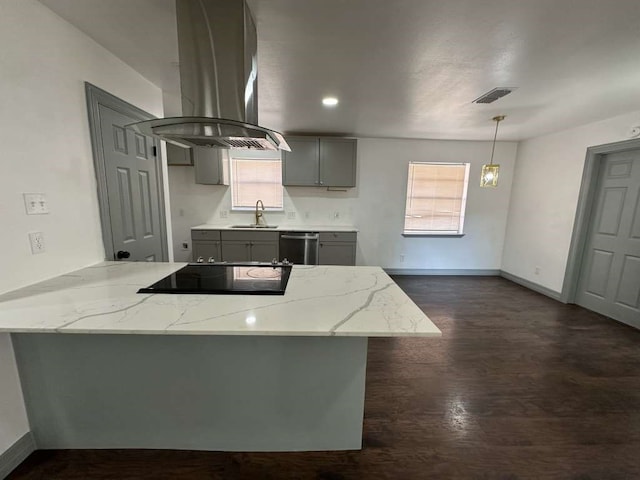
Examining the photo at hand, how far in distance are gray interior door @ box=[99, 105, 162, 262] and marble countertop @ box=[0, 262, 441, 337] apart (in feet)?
2.01

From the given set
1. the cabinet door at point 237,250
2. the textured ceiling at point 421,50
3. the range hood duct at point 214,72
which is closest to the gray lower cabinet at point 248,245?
the cabinet door at point 237,250

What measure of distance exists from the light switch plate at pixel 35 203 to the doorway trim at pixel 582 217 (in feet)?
17.4

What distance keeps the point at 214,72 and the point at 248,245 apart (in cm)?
280

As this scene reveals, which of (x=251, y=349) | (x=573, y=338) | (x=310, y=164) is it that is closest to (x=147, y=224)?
(x=251, y=349)

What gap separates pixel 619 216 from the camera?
3152 mm

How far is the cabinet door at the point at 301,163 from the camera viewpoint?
414 centimetres

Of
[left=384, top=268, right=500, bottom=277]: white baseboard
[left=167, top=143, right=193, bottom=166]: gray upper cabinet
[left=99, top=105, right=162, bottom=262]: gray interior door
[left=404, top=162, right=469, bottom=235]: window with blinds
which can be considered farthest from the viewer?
[left=384, top=268, right=500, bottom=277]: white baseboard

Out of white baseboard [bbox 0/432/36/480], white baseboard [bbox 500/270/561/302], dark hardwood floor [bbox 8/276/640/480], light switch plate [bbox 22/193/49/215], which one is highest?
light switch plate [bbox 22/193/49/215]

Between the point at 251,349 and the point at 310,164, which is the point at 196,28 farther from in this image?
the point at 310,164

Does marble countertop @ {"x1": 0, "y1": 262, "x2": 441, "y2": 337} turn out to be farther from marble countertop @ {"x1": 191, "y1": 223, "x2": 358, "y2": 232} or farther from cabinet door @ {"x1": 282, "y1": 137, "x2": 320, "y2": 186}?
cabinet door @ {"x1": 282, "y1": 137, "x2": 320, "y2": 186}

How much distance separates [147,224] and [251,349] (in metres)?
1.76

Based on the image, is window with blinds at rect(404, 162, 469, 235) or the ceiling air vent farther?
window with blinds at rect(404, 162, 469, 235)

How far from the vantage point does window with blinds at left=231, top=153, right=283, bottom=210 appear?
174 inches

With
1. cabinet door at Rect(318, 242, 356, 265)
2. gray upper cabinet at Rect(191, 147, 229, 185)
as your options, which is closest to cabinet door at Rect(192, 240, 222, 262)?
gray upper cabinet at Rect(191, 147, 229, 185)
